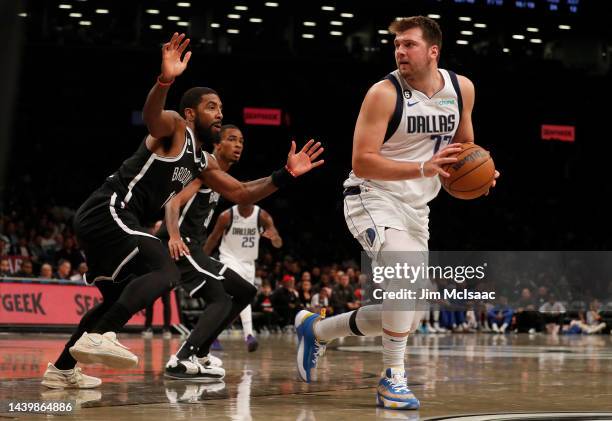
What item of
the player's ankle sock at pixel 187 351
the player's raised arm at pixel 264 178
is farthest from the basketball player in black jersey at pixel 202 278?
the player's raised arm at pixel 264 178

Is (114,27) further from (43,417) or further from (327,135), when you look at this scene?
(43,417)

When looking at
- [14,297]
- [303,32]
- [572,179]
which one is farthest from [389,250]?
[572,179]

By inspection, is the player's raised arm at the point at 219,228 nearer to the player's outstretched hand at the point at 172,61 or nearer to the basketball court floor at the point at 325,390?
the basketball court floor at the point at 325,390

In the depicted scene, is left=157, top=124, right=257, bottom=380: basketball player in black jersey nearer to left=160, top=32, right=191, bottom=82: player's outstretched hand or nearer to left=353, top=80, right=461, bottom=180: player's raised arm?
left=160, top=32, right=191, bottom=82: player's outstretched hand

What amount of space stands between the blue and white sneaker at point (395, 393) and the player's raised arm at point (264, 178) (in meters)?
1.34

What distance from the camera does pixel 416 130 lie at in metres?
4.93

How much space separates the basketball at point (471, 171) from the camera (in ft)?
15.6

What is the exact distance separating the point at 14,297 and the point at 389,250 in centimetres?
1082

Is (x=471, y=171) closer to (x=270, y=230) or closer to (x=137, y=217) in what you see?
(x=137, y=217)

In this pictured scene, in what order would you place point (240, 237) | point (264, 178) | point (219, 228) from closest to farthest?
point (264, 178) < point (219, 228) < point (240, 237)

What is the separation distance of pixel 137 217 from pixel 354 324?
4.76ft

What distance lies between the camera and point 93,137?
90.0 ft

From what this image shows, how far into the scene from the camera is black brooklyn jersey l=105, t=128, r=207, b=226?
5312 millimetres

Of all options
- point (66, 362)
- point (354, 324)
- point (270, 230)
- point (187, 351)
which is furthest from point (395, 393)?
point (270, 230)
